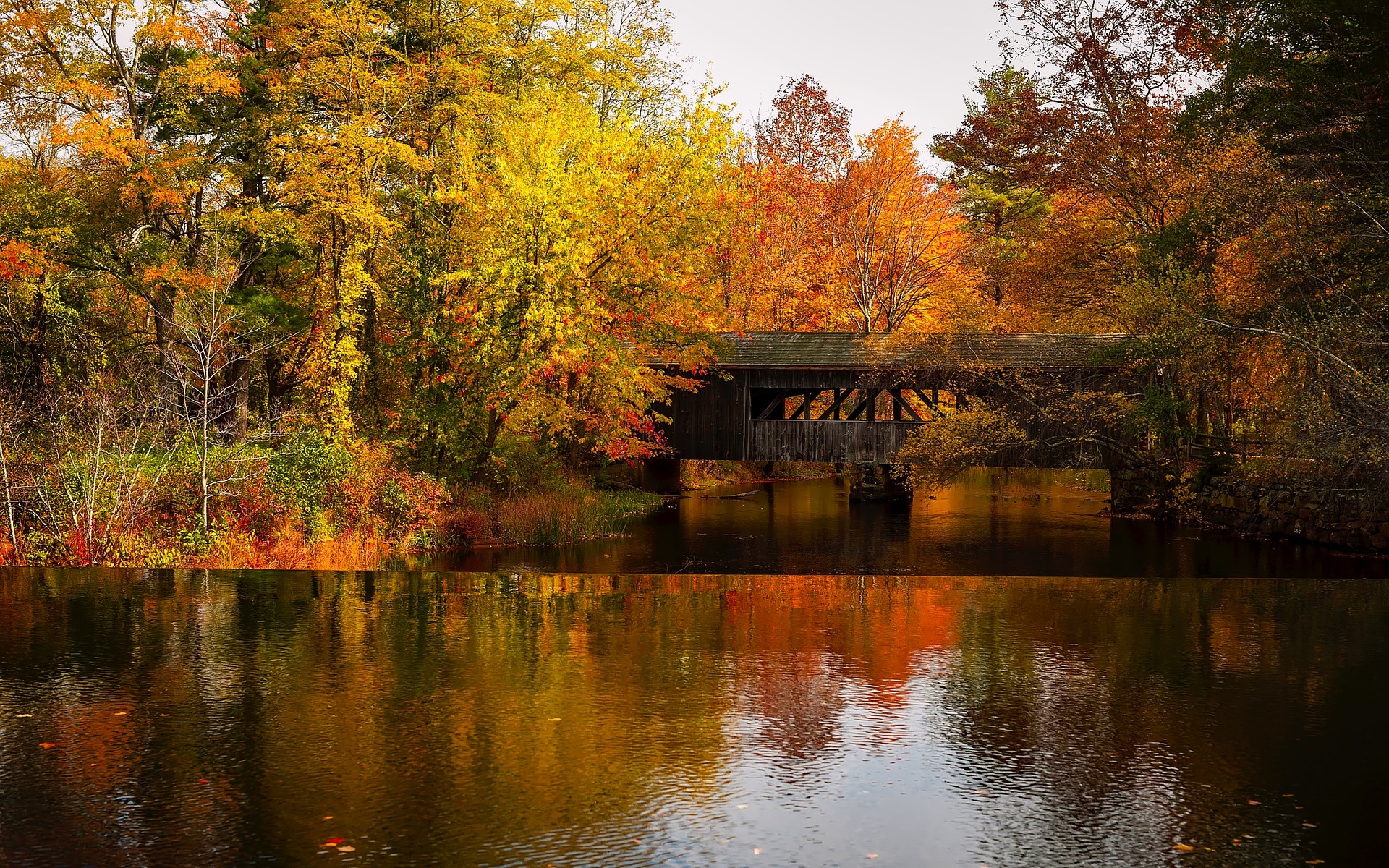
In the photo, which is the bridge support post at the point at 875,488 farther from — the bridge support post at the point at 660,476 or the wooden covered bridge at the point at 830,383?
the bridge support post at the point at 660,476

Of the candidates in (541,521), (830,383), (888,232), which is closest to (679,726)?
(541,521)

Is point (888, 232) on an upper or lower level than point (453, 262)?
upper

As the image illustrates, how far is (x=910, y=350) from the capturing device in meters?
27.7

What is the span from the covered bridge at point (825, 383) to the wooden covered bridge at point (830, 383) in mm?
25

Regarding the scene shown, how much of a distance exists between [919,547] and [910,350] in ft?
20.3

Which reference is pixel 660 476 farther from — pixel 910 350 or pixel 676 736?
pixel 676 736

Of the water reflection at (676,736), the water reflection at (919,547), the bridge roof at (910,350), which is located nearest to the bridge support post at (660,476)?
the water reflection at (919,547)

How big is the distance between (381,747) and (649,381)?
18.0 meters

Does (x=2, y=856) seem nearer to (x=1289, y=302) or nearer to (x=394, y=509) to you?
(x=394, y=509)

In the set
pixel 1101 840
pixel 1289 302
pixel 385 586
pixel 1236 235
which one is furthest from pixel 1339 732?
pixel 1236 235

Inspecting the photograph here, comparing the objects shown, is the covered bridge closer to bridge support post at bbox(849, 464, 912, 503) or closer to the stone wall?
bridge support post at bbox(849, 464, 912, 503)

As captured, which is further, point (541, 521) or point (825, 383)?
point (825, 383)

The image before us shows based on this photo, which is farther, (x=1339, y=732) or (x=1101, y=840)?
(x=1339, y=732)

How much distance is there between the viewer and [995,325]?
34188 millimetres
